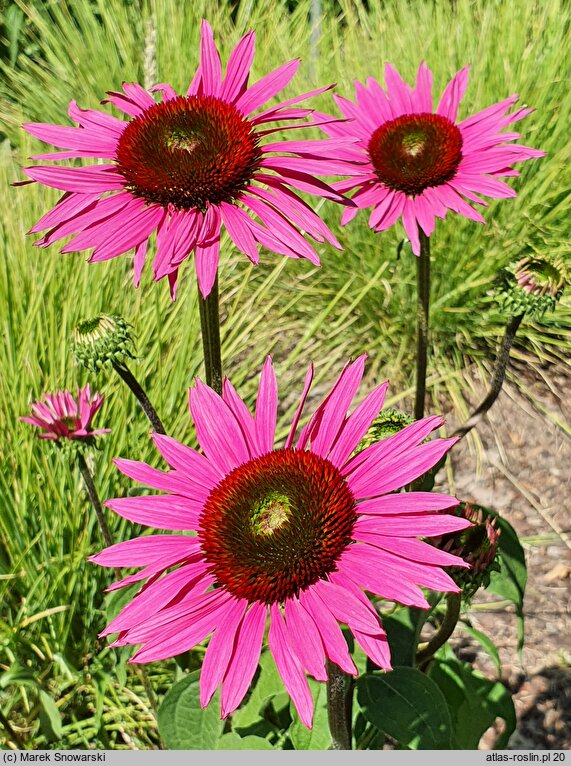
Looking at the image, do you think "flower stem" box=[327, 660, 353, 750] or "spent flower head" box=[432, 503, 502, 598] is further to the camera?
"spent flower head" box=[432, 503, 502, 598]

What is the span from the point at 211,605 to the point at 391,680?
25cm

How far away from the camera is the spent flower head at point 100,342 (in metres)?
0.93

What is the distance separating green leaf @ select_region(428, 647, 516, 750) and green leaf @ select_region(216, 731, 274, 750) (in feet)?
0.75

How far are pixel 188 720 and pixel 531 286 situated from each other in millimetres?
667

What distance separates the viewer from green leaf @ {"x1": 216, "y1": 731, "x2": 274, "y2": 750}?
85 cm

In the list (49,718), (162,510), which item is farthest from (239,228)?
(49,718)

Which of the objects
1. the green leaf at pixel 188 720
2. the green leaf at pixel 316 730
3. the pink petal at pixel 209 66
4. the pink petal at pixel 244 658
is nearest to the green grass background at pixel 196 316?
the green leaf at pixel 188 720

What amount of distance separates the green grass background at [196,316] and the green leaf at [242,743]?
0.25 meters

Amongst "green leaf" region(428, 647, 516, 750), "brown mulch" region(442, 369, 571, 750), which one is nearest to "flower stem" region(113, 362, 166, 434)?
"green leaf" region(428, 647, 516, 750)

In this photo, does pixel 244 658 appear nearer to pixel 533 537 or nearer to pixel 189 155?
pixel 189 155

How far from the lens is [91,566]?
4.36 feet

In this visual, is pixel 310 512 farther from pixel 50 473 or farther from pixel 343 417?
pixel 50 473

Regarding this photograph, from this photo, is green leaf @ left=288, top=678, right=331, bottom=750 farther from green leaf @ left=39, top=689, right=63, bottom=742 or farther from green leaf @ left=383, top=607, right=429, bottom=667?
green leaf @ left=39, top=689, right=63, bottom=742

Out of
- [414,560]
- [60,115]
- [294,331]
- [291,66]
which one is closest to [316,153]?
[291,66]
